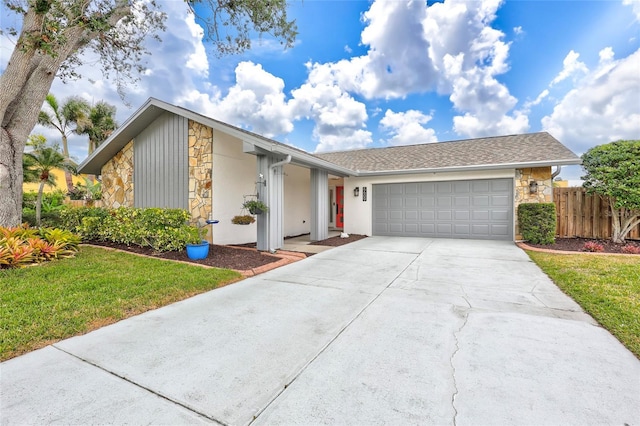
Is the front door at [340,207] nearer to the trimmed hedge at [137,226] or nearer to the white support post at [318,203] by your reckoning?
the white support post at [318,203]

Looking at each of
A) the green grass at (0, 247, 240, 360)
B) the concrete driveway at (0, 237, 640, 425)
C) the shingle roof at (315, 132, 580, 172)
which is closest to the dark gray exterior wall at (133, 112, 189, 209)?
the green grass at (0, 247, 240, 360)

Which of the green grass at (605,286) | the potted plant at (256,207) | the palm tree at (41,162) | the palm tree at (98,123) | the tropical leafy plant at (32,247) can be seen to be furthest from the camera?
the palm tree at (98,123)

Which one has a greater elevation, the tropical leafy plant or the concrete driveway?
the tropical leafy plant

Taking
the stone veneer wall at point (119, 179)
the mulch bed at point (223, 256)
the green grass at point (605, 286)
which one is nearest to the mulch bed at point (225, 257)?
the mulch bed at point (223, 256)

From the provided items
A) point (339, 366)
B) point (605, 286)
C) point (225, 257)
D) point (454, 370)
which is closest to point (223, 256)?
point (225, 257)

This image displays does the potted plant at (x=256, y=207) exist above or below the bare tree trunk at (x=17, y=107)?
below

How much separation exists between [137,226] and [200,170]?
2266 mm

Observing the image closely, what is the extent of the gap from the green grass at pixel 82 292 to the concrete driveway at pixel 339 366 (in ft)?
0.86

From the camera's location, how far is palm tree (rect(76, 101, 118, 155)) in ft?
58.5

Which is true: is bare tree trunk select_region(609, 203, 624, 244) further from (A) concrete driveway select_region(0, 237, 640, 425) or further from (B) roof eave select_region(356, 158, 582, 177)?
(A) concrete driveway select_region(0, 237, 640, 425)

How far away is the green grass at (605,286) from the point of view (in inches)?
125

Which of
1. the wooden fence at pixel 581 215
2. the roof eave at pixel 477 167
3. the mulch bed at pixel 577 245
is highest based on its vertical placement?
the roof eave at pixel 477 167

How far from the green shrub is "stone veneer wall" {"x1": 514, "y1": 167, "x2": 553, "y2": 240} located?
723 mm

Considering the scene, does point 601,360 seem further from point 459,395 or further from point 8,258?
point 8,258
